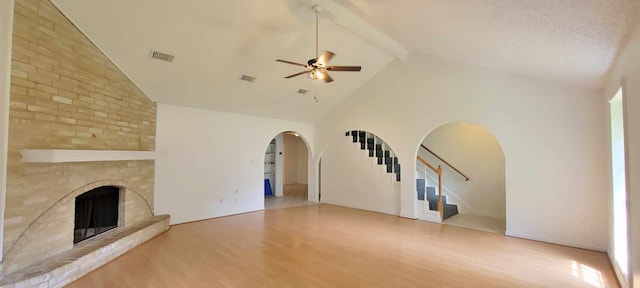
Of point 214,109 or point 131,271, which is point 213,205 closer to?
point 214,109

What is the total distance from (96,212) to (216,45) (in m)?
3.39

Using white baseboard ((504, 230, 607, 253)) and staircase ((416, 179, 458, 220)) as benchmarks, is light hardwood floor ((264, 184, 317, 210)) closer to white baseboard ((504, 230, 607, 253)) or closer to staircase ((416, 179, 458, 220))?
staircase ((416, 179, 458, 220))

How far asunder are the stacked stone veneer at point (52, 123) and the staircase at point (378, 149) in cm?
546

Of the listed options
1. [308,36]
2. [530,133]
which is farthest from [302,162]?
[530,133]

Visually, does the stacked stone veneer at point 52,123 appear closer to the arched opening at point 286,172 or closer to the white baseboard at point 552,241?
the arched opening at point 286,172

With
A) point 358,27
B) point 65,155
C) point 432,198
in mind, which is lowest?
point 432,198

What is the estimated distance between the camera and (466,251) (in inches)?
162

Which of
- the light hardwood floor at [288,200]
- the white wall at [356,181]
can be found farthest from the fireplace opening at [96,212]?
the white wall at [356,181]

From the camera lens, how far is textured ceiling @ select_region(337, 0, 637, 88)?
7.79 feet

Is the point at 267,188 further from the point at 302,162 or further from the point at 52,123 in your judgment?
the point at 52,123

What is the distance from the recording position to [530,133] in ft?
15.3

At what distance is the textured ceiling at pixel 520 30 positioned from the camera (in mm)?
2375

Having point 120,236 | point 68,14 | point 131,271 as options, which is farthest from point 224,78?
point 131,271

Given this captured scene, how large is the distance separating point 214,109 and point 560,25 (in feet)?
19.8
